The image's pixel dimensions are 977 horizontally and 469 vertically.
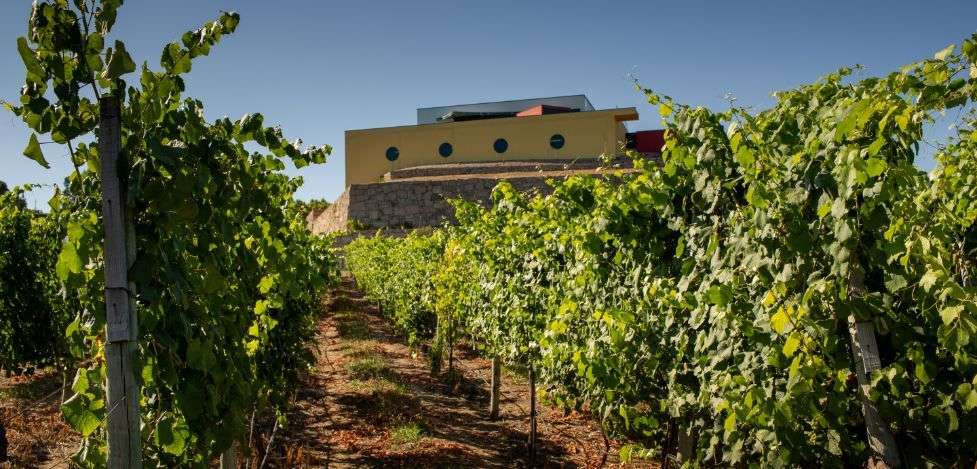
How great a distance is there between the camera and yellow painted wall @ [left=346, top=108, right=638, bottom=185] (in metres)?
32.4

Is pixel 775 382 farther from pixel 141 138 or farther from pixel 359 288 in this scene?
pixel 359 288

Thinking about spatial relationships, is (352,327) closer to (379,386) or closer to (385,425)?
(379,386)

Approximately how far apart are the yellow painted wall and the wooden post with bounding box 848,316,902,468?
99.2 ft

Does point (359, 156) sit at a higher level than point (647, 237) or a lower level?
higher

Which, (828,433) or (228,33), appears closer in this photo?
(228,33)

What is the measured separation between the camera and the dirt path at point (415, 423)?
5.47m

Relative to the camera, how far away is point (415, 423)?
6312 millimetres

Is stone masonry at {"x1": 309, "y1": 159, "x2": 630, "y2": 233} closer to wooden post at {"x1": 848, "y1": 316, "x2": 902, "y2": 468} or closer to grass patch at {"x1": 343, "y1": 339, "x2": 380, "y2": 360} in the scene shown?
grass patch at {"x1": 343, "y1": 339, "x2": 380, "y2": 360}

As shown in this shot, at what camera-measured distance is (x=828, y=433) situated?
2.19 m

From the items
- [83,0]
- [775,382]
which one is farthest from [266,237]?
[775,382]

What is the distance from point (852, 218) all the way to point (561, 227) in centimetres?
278

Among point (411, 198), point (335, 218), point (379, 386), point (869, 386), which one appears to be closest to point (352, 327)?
point (379, 386)

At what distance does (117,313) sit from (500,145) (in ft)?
107

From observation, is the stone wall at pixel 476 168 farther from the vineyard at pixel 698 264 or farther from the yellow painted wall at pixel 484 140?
the vineyard at pixel 698 264
